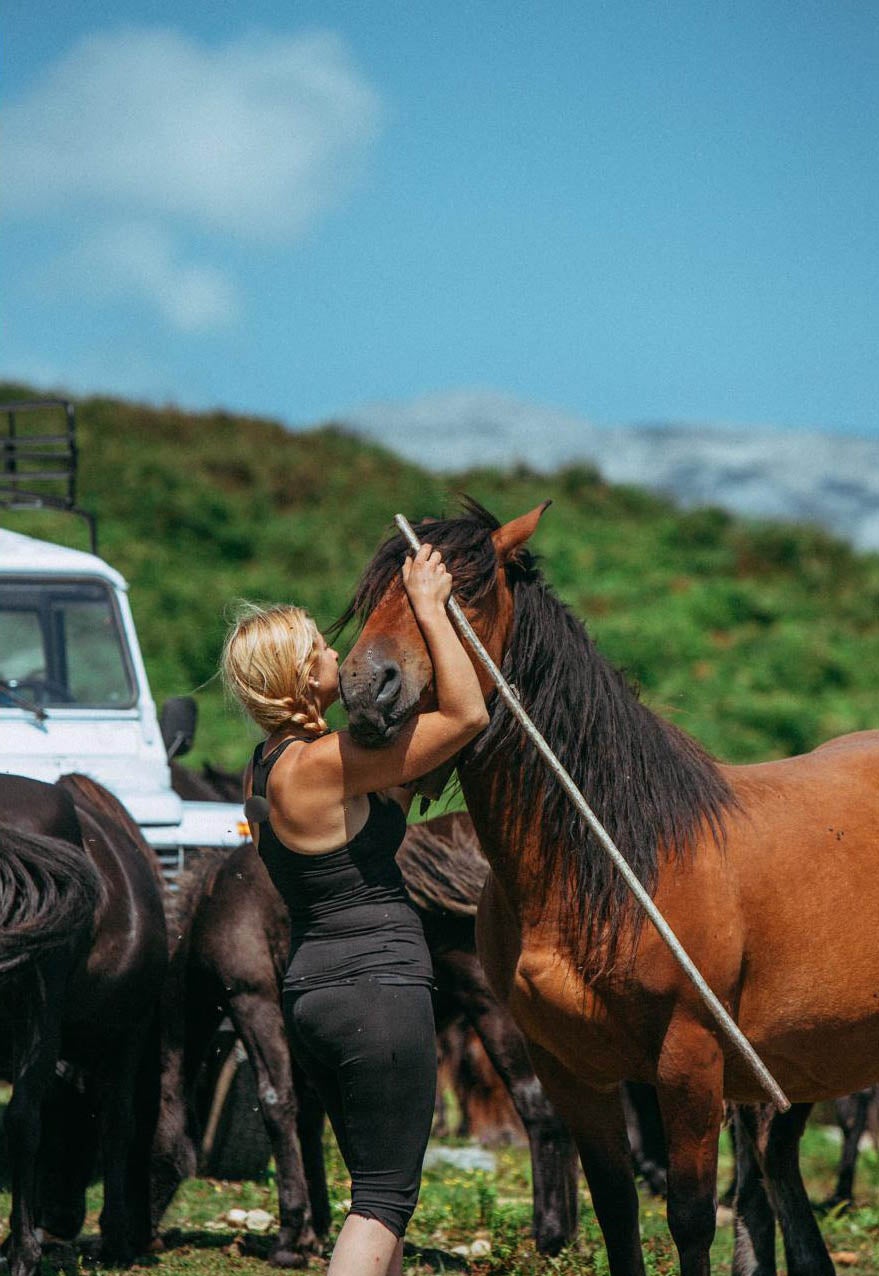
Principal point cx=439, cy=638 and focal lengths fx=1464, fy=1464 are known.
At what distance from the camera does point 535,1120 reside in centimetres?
593

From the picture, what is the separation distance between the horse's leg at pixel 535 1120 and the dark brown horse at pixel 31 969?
6.16ft

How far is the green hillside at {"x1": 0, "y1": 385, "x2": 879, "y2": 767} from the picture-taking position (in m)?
19.3

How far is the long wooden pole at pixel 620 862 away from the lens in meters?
3.54

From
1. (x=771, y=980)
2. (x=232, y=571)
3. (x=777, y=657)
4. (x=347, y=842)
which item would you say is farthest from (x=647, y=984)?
(x=232, y=571)

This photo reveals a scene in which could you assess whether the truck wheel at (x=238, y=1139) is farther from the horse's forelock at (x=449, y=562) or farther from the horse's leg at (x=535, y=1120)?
the horse's forelock at (x=449, y=562)

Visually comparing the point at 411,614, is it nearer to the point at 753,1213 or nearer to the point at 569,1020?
the point at 569,1020

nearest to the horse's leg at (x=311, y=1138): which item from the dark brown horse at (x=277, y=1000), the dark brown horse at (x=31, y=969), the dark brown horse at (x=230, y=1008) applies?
the dark brown horse at (x=277, y=1000)

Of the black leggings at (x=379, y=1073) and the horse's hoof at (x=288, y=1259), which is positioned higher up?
the black leggings at (x=379, y=1073)

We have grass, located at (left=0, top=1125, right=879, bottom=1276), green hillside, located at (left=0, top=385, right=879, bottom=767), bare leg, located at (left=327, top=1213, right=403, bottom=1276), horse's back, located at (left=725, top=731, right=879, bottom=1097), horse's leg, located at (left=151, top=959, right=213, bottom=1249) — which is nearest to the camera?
bare leg, located at (left=327, top=1213, right=403, bottom=1276)

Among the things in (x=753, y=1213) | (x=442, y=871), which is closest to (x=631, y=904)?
(x=753, y=1213)

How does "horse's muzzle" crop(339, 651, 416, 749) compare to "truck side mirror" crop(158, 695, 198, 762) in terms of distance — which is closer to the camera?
"horse's muzzle" crop(339, 651, 416, 749)

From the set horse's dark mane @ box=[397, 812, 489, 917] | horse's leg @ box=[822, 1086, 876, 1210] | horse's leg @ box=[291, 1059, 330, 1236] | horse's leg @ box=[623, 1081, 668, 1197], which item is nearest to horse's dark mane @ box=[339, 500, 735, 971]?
horse's dark mane @ box=[397, 812, 489, 917]

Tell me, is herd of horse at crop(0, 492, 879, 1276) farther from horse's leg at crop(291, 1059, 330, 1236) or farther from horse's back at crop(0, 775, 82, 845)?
horse's leg at crop(291, 1059, 330, 1236)

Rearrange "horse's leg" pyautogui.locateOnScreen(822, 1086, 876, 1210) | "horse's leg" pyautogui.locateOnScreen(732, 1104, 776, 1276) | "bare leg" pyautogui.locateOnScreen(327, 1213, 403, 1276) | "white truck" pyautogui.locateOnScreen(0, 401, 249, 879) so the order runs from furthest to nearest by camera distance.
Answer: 1. "white truck" pyautogui.locateOnScreen(0, 401, 249, 879)
2. "horse's leg" pyautogui.locateOnScreen(822, 1086, 876, 1210)
3. "horse's leg" pyautogui.locateOnScreen(732, 1104, 776, 1276)
4. "bare leg" pyautogui.locateOnScreen(327, 1213, 403, 1276)
